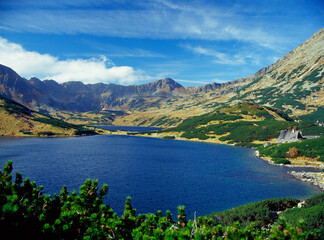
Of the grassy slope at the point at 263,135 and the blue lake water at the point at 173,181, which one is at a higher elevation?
the grassy slope at the point at 263,135

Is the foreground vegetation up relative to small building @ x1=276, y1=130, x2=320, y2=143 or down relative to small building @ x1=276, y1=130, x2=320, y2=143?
down

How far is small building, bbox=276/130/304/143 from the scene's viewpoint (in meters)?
123

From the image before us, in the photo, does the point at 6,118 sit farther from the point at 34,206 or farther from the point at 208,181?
the point at 34,206

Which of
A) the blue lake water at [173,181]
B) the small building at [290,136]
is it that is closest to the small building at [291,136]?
the small building at [290,136]

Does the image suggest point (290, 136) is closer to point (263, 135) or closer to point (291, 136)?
point (291, 136)

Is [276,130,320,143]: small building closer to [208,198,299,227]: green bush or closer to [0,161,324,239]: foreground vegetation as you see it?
[208,198,299,227]: green bush

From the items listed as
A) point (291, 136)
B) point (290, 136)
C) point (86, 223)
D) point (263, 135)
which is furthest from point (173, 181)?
point (263, 135)

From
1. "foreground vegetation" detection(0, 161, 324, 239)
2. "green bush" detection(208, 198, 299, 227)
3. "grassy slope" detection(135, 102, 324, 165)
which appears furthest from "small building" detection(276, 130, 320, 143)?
"foreground vegetation" detection(0, 161, 324, 239)

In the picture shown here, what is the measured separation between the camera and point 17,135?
18138 centimetres

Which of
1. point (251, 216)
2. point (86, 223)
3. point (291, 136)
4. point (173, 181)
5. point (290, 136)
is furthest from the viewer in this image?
point (290, 136)

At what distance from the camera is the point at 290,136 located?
413 ft

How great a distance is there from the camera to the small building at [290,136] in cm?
12300

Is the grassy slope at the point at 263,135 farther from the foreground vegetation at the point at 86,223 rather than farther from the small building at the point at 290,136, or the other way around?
the foreground vegetation at the point at 86,223

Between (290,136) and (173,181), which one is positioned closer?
(173,181)
